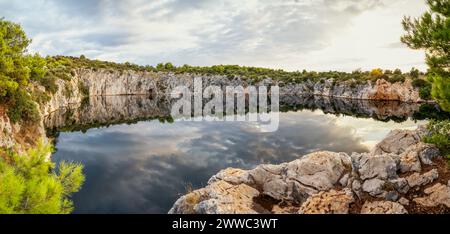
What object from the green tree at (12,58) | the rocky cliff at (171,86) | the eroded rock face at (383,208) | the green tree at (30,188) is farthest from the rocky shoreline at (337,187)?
the rocky cliff at (171,86)

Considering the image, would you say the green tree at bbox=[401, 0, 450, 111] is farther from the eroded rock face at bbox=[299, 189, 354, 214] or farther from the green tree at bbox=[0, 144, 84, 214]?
the green tree at bbox=[0, 144, 84, 214]

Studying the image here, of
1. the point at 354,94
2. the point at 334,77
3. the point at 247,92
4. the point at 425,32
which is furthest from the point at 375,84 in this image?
the point at 425,32

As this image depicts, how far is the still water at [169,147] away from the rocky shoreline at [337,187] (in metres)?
6.06

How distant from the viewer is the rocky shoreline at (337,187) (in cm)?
1379

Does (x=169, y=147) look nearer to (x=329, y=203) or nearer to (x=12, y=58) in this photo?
(x=12, y=58)

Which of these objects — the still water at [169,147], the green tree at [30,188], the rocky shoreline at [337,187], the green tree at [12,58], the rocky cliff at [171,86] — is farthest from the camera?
the rocky cliff at [171,86]

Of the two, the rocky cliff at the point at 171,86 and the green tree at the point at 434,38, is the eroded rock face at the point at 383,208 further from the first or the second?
the rocky cliff at the point at 171,86

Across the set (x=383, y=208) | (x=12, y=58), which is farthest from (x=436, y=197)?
(x=12, y=58)

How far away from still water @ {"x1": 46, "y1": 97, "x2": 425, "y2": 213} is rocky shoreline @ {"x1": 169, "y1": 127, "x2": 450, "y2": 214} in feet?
19.9

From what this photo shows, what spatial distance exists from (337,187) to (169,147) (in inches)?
955

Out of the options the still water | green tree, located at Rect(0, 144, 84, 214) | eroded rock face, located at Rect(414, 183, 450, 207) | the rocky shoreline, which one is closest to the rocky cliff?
the still water

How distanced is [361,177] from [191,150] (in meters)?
22.1

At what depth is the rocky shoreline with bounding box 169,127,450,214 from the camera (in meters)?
13.8

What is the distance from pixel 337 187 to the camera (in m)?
16.5
